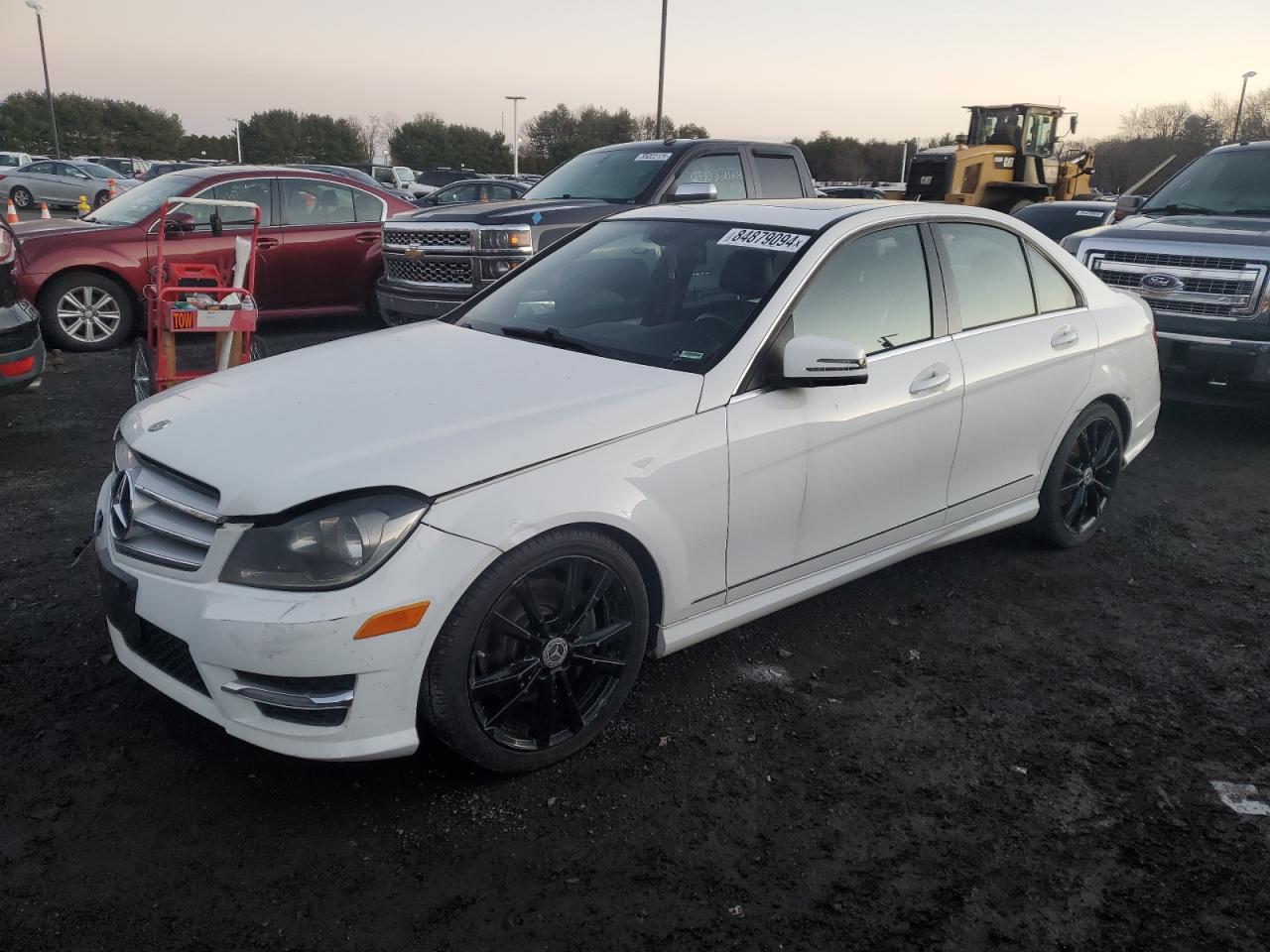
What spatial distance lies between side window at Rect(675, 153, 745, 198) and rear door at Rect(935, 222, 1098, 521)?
14.6ft

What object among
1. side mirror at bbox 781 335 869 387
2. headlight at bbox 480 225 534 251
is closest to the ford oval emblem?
headlight at bbox 480 225 534 251

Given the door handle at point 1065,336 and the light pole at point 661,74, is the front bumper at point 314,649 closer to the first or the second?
the door handle at point 1065,336

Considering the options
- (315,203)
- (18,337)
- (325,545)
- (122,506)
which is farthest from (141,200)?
(325,545)

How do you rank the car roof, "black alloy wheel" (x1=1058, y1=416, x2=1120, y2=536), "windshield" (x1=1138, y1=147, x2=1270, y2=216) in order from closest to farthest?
the car roof
"black alloy wheel" (x1=1058, y1=416, x2=1120, y2=536)
"windshield" (x1=1138, y1=147, x2=1270, y2=216)

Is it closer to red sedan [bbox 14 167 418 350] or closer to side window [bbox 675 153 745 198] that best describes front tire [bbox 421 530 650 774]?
side window [bbox 675 153 745 198]

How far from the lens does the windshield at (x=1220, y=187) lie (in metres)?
7.88

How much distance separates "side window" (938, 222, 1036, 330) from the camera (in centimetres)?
409

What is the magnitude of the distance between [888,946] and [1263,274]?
6.24 m

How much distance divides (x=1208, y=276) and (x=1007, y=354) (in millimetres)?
3911

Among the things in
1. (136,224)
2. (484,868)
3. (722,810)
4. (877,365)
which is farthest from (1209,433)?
(136,224)

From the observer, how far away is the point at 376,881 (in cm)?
253

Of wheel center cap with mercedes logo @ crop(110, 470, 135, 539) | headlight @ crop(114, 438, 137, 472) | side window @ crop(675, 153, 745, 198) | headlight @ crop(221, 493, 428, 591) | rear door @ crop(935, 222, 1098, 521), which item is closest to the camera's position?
headlight @ crop(221, 493, 428, 591)

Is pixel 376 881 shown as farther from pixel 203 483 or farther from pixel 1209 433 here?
pixel 1209 433

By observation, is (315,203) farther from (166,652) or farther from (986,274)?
(166,652)
